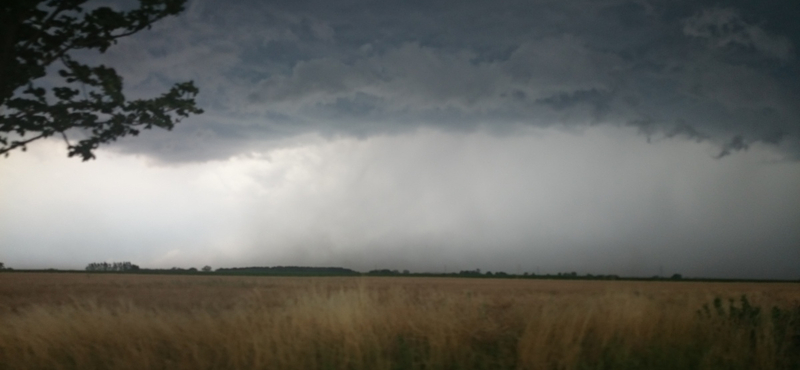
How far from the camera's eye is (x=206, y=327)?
31.1ft

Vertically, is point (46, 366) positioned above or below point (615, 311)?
below

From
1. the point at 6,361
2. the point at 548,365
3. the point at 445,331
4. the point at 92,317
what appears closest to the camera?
the point at 548,365

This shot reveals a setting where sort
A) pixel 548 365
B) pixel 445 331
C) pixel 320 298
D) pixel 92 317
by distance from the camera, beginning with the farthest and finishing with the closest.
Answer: pixel 320 298 < pixel 92 317 < pixel 445 331 < pixel 548 365

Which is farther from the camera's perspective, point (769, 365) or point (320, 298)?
point (320, 298)

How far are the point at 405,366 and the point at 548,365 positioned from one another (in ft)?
6.52

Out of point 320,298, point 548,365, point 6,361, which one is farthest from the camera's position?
point 320,298

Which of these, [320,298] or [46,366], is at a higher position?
[320,298]

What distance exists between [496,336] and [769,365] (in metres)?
3.94

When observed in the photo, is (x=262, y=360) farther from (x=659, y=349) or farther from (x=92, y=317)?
(x=659, y=349)

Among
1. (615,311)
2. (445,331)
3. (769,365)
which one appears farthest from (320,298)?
(769,365)

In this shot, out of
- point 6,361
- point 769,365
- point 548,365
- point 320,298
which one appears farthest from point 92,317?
point 769,365

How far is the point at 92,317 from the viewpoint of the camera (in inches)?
399

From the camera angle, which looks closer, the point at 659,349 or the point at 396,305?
the point at 659,349

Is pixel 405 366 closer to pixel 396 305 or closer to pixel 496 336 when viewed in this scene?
pixel 496 336
